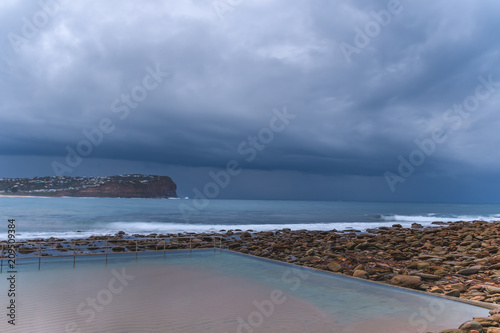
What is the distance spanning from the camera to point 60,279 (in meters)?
9.20

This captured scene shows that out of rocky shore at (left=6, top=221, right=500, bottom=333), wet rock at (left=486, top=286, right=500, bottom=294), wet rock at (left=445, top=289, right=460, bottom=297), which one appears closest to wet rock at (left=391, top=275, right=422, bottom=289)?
rocky shore at (left=6, top=221, right=500, bottom=333)

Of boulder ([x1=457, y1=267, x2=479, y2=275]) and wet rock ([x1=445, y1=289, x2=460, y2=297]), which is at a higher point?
wet rock ([x1=445, y1=289, x2=460, y2=297])

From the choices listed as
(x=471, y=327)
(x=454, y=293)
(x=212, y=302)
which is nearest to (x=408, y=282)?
(x=454, y=293)

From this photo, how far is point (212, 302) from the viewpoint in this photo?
7.14 meters

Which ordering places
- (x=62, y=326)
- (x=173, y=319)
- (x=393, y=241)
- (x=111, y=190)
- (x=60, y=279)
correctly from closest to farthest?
(x=62, y=326), (x=173, y=319), (x=60, y=279), (x=393, y=241), (x=111, y=190)

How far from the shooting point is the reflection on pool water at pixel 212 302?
579 centimetres

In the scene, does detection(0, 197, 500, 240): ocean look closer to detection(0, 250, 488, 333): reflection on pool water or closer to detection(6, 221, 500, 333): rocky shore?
detection(6, 221, 500, 333): rocky shore

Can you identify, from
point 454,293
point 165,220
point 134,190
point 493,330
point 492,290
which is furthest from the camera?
point 134,190

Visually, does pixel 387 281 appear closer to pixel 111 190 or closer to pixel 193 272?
pixel 193 272

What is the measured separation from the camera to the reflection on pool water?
579cm

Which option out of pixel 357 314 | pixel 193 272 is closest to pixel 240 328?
pixel 357 314

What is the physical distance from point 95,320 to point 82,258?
7761 mm

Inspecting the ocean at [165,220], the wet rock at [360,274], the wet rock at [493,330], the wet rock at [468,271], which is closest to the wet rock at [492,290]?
the wet rock at [468,271]

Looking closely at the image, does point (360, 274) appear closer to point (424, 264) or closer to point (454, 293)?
point (454, 293)
